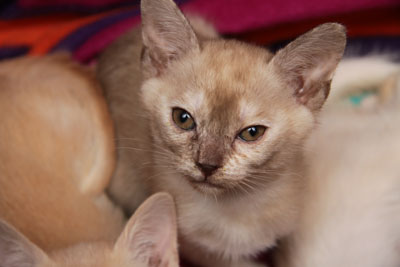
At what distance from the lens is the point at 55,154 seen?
1359 mm

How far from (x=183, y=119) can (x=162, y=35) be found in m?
0.23

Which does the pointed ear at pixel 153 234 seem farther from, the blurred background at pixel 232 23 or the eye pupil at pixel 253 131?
the blurred background at pixel 232 23

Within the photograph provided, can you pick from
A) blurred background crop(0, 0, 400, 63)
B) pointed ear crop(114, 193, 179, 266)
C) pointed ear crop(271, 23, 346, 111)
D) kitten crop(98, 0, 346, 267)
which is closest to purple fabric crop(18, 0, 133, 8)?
blurred background crop(0, 0, 400, 63)

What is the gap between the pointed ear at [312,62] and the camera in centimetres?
100

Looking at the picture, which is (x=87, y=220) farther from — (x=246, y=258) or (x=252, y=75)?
(x=252, y=75)

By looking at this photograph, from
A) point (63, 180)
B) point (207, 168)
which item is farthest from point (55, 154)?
point (207, 168)

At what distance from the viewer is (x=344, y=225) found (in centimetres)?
125

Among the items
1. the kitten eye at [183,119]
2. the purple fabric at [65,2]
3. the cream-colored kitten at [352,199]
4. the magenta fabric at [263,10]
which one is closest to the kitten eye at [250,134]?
the kitten eye at [183,119]

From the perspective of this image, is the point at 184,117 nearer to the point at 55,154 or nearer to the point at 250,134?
the point at 250,134

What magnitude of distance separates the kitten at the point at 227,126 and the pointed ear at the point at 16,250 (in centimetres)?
34

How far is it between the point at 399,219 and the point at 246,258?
407 millimetres

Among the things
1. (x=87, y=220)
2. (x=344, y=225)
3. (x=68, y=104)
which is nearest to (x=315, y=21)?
(x=344, y=225)

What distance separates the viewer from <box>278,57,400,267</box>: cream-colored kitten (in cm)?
122

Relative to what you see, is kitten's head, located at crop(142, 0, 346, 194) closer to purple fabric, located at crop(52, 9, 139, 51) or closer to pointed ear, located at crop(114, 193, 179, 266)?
pointed ear, located at crop(114, 193, 179, 266)
